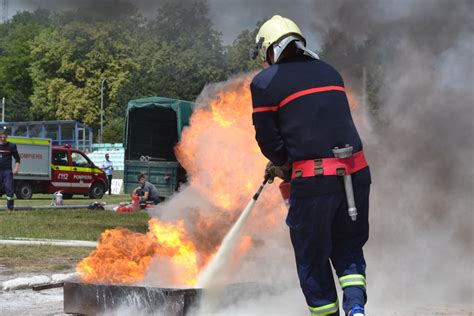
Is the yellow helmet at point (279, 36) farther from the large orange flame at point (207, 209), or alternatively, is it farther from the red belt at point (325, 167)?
the large orange flame at point (207, 209)

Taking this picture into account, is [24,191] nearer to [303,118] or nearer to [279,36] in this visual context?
[279,36]

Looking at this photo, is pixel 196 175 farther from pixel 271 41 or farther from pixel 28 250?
pixel 28 250

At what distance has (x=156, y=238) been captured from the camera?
236 inches

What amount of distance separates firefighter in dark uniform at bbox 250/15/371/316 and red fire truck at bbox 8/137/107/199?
74.4 ft

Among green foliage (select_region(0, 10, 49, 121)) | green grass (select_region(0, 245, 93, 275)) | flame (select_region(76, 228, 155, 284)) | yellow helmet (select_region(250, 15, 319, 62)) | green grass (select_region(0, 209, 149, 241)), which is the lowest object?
green grass (select_region(0, 245, 93, 275))

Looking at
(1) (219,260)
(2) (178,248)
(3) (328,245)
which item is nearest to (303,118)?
(3) (328,245)

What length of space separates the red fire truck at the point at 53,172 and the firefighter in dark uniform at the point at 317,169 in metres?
22.7

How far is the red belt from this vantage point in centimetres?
388

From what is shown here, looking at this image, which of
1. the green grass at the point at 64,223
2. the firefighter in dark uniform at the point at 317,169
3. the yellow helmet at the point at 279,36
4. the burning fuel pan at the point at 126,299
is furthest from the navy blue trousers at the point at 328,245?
the green grass at the point at 64,223

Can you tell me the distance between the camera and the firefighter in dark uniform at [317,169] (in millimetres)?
3875

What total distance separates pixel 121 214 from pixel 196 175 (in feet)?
33.2

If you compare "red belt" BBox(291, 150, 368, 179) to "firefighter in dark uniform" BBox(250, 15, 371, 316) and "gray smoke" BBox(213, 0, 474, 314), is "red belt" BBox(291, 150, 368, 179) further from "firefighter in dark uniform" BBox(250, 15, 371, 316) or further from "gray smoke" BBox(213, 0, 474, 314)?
"gray smoke" BBox(213, 0, 474, 314)

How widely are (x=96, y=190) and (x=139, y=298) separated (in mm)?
22622

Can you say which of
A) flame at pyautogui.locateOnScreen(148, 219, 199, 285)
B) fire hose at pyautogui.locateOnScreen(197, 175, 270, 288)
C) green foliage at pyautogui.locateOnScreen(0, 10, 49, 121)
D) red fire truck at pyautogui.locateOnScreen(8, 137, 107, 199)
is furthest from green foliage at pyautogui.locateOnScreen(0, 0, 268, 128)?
green foliage at pyautogui.locateOnScreen(0, 10, 49, 121)
